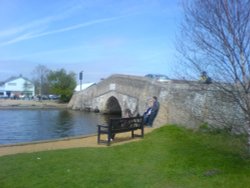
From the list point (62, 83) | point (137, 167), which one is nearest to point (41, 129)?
point (137, 167)

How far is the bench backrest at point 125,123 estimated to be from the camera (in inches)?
480

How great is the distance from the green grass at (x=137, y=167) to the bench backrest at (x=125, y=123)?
2.01 metres

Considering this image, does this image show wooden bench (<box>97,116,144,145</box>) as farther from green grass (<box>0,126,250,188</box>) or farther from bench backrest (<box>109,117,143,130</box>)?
green grass (<box>0,126,250,188</box>)

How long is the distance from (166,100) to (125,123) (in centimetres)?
583

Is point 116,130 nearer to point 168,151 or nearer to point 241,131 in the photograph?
point 168,151

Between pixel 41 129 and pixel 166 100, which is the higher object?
pixel 166 100

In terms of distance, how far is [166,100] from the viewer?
1830cm

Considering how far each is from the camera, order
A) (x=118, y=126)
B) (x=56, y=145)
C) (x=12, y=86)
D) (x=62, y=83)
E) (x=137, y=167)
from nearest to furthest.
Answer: (x=137, y=167) → (x=56, y=145) → (x=118, y=126) → (x=62, y=83) → (x=12, y=86)

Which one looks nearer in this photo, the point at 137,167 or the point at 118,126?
the point at 137,167

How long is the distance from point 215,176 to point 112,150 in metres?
3.81

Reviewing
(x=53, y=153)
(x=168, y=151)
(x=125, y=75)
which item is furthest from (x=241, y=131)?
(x=125, y=75)

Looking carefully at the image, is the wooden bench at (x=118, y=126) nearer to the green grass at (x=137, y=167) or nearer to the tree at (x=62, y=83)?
the green grass at (x=137, y=167)

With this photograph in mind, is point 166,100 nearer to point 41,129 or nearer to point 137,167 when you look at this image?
point 41,129

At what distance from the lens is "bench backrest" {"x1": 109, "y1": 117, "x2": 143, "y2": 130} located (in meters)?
12.2
